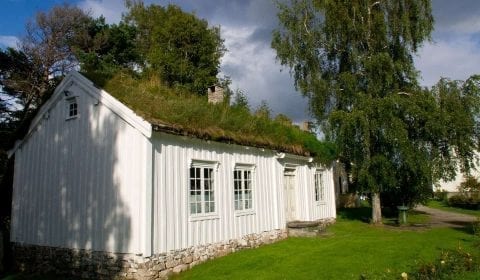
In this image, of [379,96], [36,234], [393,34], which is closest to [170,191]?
[36,234]

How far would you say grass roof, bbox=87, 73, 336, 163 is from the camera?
1019 centimetres

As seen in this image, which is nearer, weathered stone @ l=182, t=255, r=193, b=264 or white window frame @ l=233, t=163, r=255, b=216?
weathered stone @ l=182, t=255, r=193, b=264

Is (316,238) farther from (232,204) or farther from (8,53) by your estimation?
(8,53)

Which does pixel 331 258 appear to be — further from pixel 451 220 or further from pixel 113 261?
pixel 451 220

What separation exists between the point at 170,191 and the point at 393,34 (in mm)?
13280

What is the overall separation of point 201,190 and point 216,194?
1.97 feet

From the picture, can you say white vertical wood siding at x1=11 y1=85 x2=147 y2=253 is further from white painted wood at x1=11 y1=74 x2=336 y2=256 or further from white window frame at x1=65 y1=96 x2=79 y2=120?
white window frame at x1=65 y1=96 x2=79 y2=120

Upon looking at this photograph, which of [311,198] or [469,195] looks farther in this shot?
[469,195]

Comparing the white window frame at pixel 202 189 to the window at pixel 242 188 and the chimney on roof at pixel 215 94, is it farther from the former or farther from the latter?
the chimney on roof at pixel 215 94

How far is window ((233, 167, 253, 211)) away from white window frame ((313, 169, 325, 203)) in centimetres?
525

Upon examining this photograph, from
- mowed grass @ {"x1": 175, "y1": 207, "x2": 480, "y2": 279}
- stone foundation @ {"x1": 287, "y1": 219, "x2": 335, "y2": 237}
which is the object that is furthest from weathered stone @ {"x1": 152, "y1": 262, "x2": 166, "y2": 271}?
stone foundation @ {"x1": 287, "y1": 219, "x2": 335, "y2": 237}

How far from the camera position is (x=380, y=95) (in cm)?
1814

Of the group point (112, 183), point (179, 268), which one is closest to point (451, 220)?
point (179, 268)

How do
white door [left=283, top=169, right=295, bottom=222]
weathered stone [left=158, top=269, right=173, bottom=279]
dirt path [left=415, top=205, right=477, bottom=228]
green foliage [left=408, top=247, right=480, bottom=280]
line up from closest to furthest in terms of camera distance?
1. green foliage [left=408, top=247, right=480, bottom=280]
2. weathered stone [left=158, top=269, right=173, bottom=279]
3. white door [left=283, top=169, right=295, bottom=222]
4. dirt path [left=415, top=205, right=477, bottom=228]
